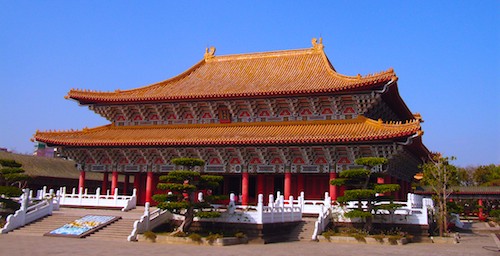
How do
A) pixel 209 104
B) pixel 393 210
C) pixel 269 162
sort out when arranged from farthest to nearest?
pixel 209 104 < pixel 269 162 < pixel 393 210

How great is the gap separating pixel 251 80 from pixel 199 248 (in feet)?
60.8

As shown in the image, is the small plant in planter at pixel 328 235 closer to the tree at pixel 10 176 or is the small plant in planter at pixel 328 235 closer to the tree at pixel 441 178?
the tree at pixel 441 178

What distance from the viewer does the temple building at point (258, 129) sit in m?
29.7

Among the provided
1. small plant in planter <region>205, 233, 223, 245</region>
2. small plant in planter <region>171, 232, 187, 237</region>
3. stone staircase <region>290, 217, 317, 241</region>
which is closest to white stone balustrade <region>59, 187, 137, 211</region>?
small plant in planter <region>171, 232, 187, 237</region>

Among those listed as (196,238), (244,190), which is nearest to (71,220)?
(196,238)

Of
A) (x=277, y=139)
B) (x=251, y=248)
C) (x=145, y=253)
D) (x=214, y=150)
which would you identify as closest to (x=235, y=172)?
(x=214, y=150)

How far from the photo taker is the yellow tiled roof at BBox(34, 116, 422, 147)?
28.0 metres

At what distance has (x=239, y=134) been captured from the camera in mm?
31828

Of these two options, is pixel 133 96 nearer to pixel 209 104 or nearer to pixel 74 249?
pixel 209 104

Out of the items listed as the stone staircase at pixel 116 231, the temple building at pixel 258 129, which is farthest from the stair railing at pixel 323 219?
the stone staircase at pixel 116 231

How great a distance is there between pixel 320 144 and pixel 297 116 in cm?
430

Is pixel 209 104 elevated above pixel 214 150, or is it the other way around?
pixel 209 104

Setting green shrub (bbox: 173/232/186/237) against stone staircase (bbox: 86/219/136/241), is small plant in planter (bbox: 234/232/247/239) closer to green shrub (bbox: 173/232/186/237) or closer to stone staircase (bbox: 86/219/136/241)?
green shrub (bbox: 173/232/186/237)

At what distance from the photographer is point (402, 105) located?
35.8 meters
